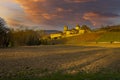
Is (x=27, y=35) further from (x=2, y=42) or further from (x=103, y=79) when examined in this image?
(x=103, y=79)

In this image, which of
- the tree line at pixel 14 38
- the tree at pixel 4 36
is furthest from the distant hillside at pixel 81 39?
the tree at pixel 4 36

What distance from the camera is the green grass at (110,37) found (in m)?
160

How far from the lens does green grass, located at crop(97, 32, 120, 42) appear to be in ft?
525

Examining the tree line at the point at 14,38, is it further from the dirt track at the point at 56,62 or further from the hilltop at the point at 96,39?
the dirt track at the point at 56,62

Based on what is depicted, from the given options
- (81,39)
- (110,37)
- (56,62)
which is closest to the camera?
(56,62)

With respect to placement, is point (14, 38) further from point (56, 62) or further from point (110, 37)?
point (56, 62)

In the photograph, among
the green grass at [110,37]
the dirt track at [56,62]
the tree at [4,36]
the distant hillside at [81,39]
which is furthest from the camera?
the distant hillside at [81,39]

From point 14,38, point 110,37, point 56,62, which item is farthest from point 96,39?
point 56,62

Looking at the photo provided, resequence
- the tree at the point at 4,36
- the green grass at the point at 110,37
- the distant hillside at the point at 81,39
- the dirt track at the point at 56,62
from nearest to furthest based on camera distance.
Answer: the dirt track at the point at 56,62, the tree at the point at 4,36, the green grass at the point at 110,37, the distant hillside at the point at 81,39

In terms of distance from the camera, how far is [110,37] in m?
164

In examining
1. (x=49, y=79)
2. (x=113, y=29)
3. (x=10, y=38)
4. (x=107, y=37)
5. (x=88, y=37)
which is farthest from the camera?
(x=113, y=29)

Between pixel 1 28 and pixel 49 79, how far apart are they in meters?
83.8

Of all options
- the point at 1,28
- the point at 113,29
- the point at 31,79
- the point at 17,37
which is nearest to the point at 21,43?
the point at 17,37

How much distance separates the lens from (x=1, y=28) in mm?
97438
